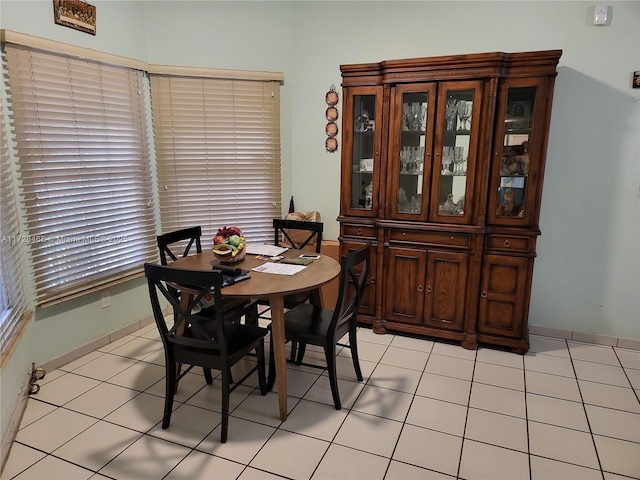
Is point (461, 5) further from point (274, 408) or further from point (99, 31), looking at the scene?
point (274, 408)

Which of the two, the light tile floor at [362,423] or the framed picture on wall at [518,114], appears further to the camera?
the framed picture on wall at [518,114]

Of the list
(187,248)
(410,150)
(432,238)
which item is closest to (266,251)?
(187,248)

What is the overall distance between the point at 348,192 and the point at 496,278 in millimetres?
1325

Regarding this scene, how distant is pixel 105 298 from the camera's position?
10.6 ft

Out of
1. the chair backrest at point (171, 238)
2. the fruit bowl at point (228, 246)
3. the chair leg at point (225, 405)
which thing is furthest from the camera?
the chair backrest at point (171, 238)

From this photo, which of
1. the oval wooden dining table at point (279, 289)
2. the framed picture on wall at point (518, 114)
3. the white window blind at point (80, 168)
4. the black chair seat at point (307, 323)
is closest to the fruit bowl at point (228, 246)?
the oval wooden dining table at point (279, 289)

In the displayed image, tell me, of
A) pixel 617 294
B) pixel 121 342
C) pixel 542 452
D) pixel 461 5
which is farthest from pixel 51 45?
pixel 617 294

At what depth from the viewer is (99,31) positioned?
118 inches

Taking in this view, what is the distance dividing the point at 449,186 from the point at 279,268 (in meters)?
1.52

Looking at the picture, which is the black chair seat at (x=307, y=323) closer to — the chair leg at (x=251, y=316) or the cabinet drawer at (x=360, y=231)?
the chair leg at (x=251, y=316)

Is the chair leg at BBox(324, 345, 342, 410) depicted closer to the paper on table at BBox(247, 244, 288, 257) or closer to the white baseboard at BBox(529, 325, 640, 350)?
the paper on table at BBox(247, 244, 288, 257)

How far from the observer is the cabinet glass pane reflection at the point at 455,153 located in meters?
3.11

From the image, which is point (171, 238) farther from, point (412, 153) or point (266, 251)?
point (412, 153)

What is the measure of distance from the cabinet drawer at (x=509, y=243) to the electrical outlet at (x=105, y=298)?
292 cm
